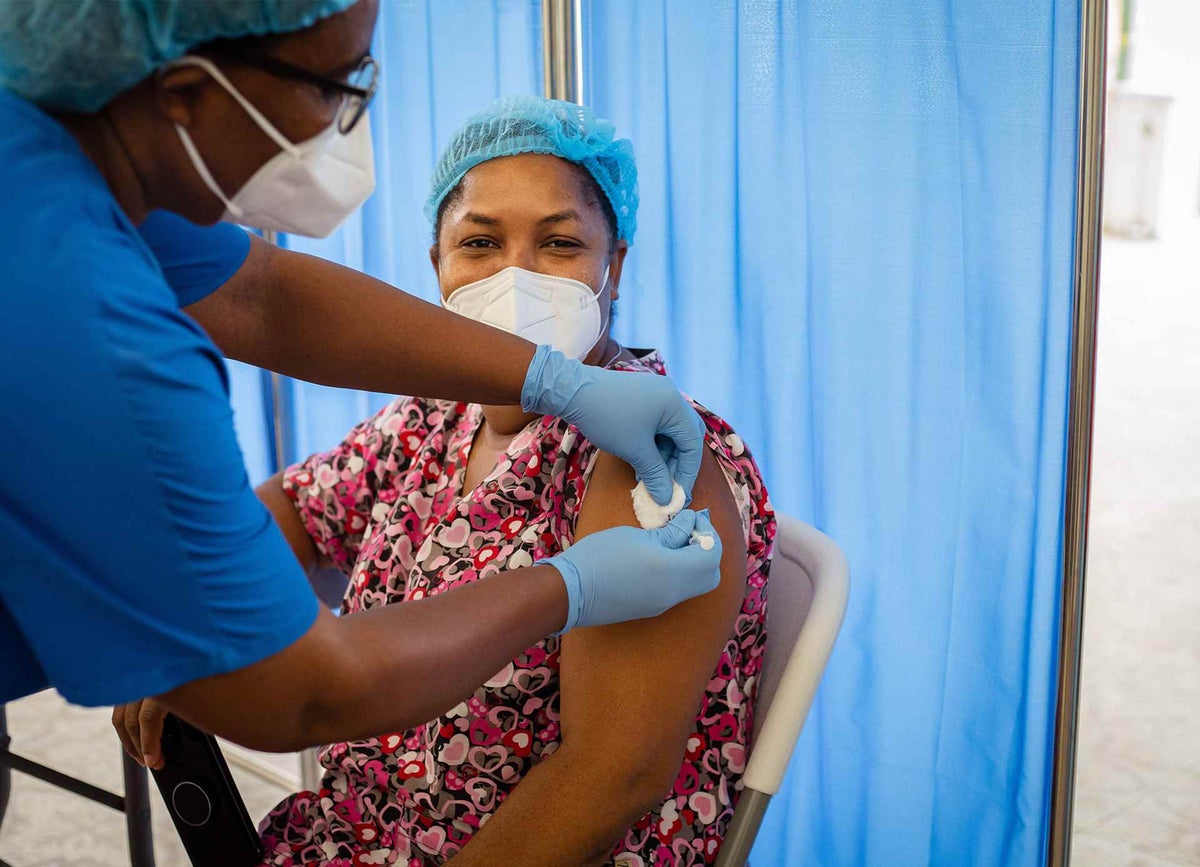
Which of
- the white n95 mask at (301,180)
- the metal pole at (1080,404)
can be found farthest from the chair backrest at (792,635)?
the white n95 mask at (301,180)

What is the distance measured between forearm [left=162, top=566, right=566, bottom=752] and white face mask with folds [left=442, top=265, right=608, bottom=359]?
1.80 ft

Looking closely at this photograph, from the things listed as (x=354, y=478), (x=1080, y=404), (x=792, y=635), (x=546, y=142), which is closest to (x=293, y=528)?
(x=354, y=478)

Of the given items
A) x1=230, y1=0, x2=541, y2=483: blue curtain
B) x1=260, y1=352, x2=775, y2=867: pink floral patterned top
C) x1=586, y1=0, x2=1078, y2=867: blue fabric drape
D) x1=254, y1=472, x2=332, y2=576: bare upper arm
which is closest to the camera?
Result: x1=260, y1=352, x2=775, y2=867: pink floral patterned top

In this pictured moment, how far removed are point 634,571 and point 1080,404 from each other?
2.83ft

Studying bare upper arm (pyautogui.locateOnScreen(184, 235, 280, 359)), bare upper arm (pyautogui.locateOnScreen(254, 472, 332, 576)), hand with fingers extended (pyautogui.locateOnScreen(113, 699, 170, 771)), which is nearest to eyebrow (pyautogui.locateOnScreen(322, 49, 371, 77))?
bare upper arm (pyautogui.locateOnScreen(184, 235, 280, 359))

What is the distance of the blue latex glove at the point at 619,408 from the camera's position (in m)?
1.20

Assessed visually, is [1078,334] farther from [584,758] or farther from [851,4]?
[584,758]

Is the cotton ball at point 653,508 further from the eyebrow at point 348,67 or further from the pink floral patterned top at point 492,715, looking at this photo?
the eyebrow at point 348,67

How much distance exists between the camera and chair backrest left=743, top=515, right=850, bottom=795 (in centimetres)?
117

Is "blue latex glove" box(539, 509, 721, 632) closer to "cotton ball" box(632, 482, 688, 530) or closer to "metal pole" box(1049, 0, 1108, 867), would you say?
"cotton ball" box(632, 482, 688, 530)

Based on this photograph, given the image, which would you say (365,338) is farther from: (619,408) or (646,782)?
(646,782)

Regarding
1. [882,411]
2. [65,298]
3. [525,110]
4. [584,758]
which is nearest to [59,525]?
[65,298]

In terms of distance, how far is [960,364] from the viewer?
1.67 meters

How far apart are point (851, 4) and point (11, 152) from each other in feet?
4.32
